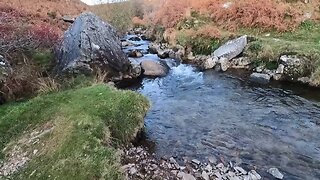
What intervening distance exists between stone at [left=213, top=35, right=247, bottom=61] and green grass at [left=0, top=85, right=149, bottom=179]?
10644mm

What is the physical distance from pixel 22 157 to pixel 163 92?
30.2 feet

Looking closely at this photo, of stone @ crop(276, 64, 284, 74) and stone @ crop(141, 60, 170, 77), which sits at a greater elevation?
stone @ crop(276, 64, 284, 74)

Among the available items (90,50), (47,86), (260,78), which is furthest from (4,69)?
(260,78)

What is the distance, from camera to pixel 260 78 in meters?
17.3

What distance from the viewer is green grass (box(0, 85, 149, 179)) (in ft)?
24.7

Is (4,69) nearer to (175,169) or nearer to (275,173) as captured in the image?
(175,169)

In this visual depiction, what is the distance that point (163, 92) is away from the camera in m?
16.4

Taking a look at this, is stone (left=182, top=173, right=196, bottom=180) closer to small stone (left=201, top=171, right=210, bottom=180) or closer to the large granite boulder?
small stone (left=201, top=171, right=210, bottom=180)

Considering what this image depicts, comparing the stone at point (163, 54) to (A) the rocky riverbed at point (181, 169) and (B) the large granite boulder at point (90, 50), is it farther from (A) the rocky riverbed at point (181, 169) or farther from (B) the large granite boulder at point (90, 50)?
(A) the rocky riverbed at point (181, 169)

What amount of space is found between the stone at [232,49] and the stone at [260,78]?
2.89m

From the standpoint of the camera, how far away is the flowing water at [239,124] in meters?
Answer: 9.84

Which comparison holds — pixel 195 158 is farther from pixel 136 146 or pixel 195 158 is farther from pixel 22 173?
pixel 22 173

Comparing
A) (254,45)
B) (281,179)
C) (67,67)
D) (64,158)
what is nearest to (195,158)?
(281,179)

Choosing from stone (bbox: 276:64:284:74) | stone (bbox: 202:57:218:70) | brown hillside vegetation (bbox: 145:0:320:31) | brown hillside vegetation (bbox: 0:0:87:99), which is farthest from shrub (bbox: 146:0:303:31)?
brown hillside vegetation (bbox: 0:0:87:99)
